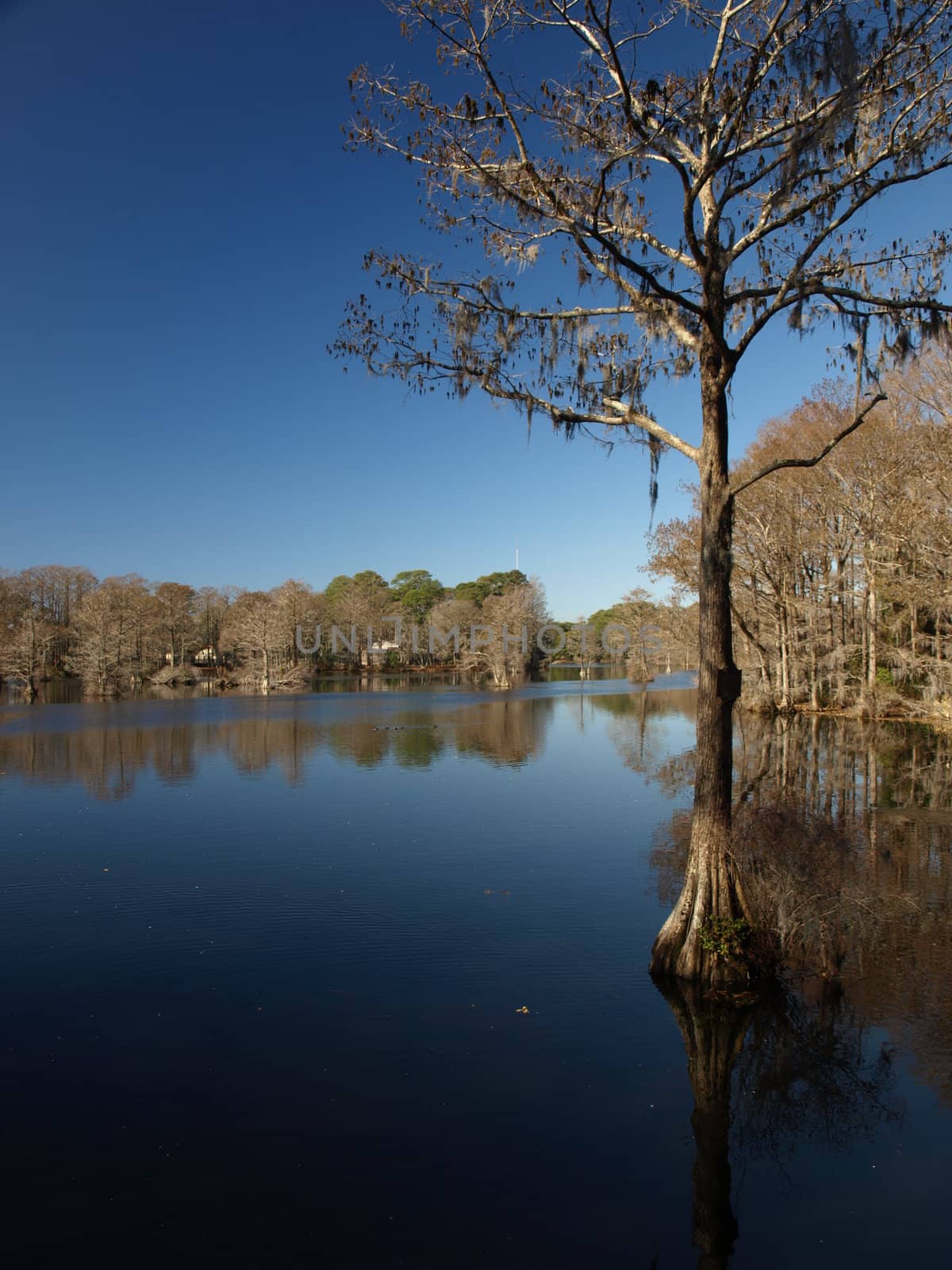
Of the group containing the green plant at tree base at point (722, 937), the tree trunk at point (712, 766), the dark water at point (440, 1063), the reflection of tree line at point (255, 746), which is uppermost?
the tree trunk at point (712, 766)

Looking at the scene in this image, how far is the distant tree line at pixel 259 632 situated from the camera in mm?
58562

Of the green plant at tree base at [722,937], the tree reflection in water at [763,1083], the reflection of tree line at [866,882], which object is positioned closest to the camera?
the tree reflection in water at [763,1083]

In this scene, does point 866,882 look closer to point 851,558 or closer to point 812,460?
point 812,460

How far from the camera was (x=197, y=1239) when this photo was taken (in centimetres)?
452

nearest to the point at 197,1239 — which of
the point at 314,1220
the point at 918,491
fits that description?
the point at 314,1220

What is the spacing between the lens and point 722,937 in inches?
292

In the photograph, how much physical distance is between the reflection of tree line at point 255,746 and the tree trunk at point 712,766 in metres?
14.2

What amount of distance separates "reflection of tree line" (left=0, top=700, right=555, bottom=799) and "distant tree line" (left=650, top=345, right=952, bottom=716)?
33.4 feet

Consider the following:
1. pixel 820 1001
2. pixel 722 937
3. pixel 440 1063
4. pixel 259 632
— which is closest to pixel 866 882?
pixel 820 1001

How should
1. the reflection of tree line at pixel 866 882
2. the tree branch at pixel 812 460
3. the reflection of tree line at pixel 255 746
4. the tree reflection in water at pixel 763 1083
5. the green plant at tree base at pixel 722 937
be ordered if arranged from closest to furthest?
the tree reflection in water at pixel 763 1083 → the tree branch at pixel 812 460 → the reflection of tree line at pixel 866 882 → the green plant at tree base at pixel 722 937 → the reflection of tree line at pixel 255 746

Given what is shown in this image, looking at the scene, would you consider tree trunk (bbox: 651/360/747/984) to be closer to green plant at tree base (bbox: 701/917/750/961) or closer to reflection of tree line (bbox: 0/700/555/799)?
green plant at tree base (bbox: 701/917/750/961)

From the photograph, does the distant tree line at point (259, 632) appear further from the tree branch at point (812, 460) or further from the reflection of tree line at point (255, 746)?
the tree branch at point (812, 460)

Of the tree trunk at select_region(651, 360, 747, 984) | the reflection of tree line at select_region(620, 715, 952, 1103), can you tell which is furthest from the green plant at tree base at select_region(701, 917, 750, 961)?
the reflection of tree line at select_region(620, 715, 952, 1103)

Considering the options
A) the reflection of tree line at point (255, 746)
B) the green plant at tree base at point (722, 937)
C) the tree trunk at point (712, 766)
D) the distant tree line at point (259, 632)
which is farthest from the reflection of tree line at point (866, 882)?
the distant tree line at point (259, 632)
